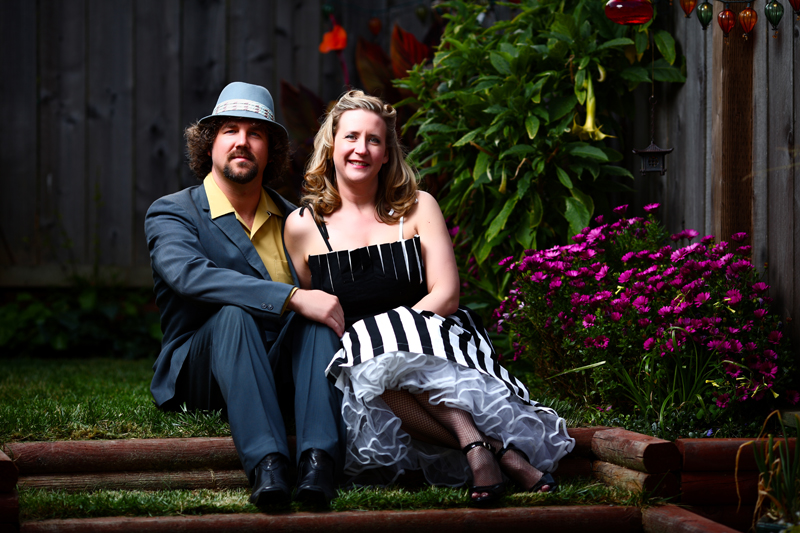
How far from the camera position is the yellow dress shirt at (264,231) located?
2.45 metres

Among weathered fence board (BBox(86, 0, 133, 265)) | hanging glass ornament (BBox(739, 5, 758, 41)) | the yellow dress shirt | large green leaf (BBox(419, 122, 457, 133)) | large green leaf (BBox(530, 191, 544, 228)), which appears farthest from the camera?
weathered fence board (BBox(86, 0, 133, 265))

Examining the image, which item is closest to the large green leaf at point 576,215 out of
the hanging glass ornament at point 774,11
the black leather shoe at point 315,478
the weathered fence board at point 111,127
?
the hanging glass ornament at point 774,11

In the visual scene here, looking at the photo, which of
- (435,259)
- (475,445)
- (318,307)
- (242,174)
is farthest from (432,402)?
(242,174)

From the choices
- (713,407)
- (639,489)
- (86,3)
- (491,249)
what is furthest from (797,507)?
(86,3)

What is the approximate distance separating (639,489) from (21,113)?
4.05 meters

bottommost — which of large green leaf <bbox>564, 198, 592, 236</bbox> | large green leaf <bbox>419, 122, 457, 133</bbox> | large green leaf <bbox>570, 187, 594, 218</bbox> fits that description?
large green leaf <bbox>564, 198, 592, 236</bbox>

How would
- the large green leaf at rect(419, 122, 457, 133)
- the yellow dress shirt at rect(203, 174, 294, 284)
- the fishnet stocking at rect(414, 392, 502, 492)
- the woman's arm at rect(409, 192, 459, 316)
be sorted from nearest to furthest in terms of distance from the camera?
1. the fishnet stocking at rect(414, 392, 502, 492)
2. the woman's arm at rect(409, 192, 459, 316)
3. the yellow dress shirt at rect(203, 174, 294, 284)
4. the large green leaf at rect(419, 122, 457, 133)

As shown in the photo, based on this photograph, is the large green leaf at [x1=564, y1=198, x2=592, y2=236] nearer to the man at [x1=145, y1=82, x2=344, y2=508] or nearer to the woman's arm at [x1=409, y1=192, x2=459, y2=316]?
the woman's arm at [x1=409, y1=192, x2=459, y2=316]

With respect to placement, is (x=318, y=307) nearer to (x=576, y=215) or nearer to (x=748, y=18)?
(x=576, y=215)

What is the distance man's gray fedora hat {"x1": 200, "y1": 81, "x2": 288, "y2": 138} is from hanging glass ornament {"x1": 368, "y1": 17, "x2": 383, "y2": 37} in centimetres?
216

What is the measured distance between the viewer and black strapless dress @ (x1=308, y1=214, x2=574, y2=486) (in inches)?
76.4

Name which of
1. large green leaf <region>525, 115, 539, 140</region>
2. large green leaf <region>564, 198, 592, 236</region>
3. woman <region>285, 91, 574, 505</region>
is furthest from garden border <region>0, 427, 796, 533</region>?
large green leaf <region>525, 115, 539, 140</region>

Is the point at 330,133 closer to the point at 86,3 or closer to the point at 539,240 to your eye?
the point at 539,240

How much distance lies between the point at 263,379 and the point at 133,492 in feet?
Answer: 1.47
